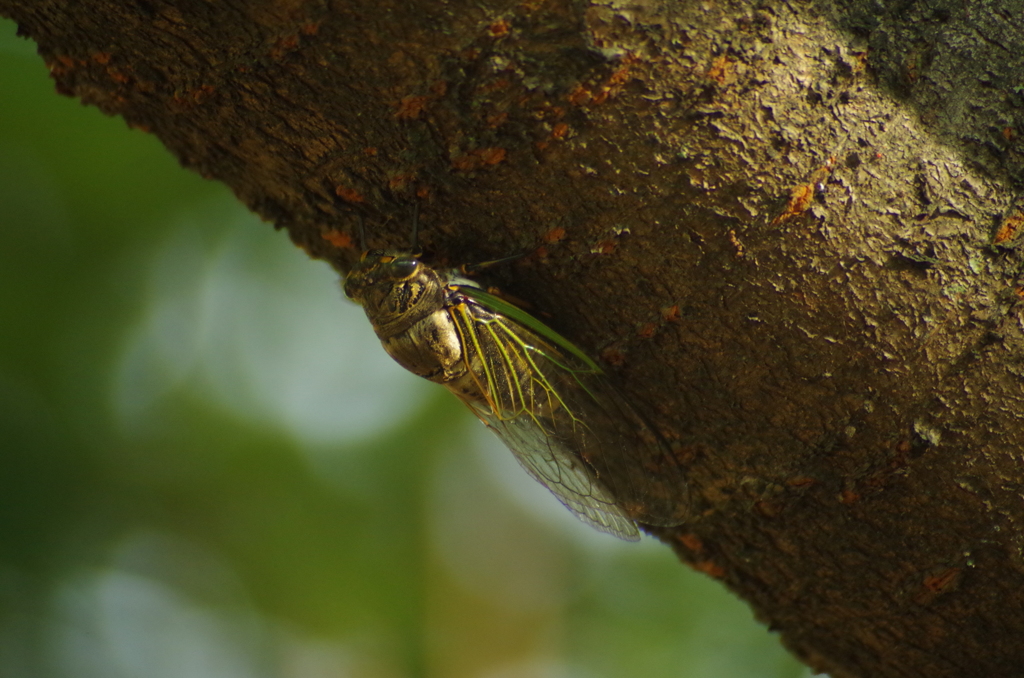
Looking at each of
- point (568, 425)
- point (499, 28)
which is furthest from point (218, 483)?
point (499, 28)

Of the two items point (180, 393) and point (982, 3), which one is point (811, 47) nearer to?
point (982, 3)

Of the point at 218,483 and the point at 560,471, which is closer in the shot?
the point at 560,471

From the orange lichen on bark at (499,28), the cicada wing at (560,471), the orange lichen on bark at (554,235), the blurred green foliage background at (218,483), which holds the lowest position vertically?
the blurred green foliage background at (218,483)

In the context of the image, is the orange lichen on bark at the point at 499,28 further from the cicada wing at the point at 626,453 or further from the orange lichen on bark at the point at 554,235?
the cicada wing at the point at 626,453

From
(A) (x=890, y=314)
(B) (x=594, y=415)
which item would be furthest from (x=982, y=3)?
(B) (x=594, y=415)

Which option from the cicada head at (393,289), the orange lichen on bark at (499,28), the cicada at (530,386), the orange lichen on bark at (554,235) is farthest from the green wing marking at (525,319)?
the orange lichen on bark at (499,28)

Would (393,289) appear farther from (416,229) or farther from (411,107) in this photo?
(411,107)
